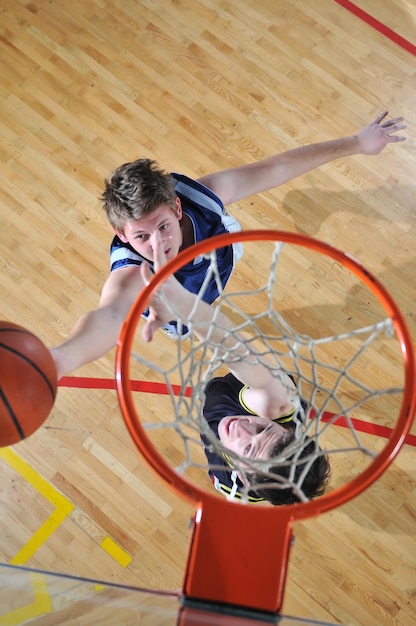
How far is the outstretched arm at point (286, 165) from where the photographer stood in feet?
8.36

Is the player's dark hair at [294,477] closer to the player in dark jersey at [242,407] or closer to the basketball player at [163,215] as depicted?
the player in dark jersey at [242,407]

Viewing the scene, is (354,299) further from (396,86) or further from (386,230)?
(396,86)

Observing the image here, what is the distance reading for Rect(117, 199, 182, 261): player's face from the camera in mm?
2074

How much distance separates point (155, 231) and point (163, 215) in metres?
0.06

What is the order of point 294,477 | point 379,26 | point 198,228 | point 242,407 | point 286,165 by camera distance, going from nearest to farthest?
point 294,477, point 198,228, point 242,407, point 286,165, point 379,26

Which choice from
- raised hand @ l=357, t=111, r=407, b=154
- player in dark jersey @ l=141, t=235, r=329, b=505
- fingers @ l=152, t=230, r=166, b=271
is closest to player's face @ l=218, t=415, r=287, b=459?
player in dark jersey @ l=141, t=235, r=329, b=505

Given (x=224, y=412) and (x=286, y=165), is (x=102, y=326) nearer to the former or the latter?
(x=224, y=412)

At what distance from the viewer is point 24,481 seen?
8.93 feet

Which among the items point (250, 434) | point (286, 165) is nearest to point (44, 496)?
point (250, 434)

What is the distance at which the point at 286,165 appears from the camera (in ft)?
8.55

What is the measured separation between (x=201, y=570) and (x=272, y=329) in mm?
1443

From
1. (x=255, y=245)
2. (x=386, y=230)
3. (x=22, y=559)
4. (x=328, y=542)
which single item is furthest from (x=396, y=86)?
(x=22, y=559)

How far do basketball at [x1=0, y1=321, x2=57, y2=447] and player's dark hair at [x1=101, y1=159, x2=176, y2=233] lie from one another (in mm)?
581

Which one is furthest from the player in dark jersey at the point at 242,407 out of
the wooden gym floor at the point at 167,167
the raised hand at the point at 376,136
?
the raised hand at the point at 376,136
